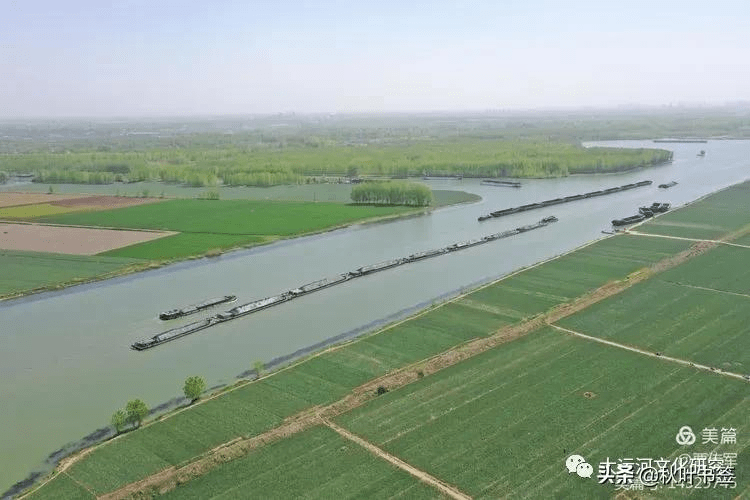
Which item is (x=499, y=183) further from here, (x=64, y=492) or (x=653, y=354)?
(x=64, y=492)

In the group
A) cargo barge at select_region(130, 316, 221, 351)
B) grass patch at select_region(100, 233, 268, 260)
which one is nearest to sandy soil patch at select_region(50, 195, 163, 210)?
grass patch at select_region(100, 233, 268, 260)

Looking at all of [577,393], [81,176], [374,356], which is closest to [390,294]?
[374,356]

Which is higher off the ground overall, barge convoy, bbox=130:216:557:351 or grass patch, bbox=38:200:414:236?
grass patch, bbox=38:200:414:236

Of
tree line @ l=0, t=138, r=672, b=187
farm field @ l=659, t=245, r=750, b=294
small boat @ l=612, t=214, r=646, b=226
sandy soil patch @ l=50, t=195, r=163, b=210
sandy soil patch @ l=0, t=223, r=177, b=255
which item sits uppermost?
tree line @ l=0, t=138, r=672, b=187

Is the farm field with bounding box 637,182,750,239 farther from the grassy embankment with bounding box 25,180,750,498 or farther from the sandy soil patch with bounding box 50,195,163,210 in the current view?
the sandy soil patch with bounding box 50,195,163,210

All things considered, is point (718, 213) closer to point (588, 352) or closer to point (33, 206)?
point (588, 352)

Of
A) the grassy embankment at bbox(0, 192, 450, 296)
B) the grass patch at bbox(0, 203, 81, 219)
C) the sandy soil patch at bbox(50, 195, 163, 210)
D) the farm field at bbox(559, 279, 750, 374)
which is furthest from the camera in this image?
the sandy soil patch at bbox(50, 195, 163, 210)

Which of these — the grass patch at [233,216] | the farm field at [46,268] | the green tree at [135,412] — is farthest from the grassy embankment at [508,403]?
the grass patch at [233,216]
